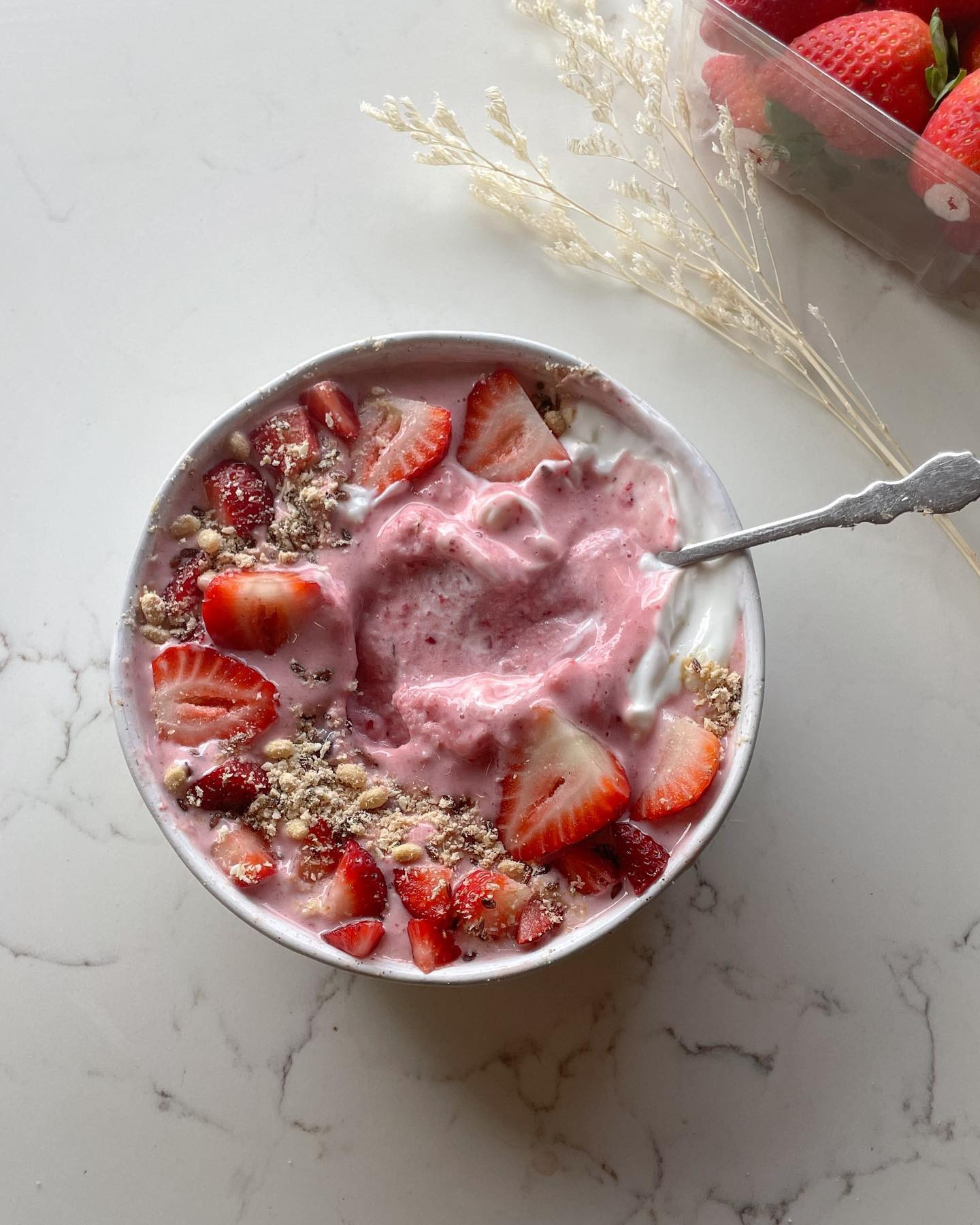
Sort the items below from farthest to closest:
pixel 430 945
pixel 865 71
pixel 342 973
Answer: pixel 342 973, pixel 865 71, pixel 430 945

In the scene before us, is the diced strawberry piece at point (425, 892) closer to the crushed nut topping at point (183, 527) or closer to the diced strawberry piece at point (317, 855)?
the diced strawberry piece at point (317, 855)

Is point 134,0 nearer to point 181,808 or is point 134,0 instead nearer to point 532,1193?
point 181,808

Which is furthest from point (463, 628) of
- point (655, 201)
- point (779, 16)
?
point (779, 16)

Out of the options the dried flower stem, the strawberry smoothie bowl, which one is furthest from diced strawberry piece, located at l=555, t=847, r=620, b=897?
the dried flower stem

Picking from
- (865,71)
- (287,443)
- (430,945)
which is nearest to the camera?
(430,945)

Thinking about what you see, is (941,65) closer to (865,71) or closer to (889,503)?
(865,71)

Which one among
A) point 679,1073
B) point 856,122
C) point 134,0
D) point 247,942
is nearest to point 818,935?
point 679,1073

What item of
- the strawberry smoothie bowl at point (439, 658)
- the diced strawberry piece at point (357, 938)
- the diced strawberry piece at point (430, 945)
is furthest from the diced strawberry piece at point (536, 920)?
the diced strawberry piece at point (357, 938)
